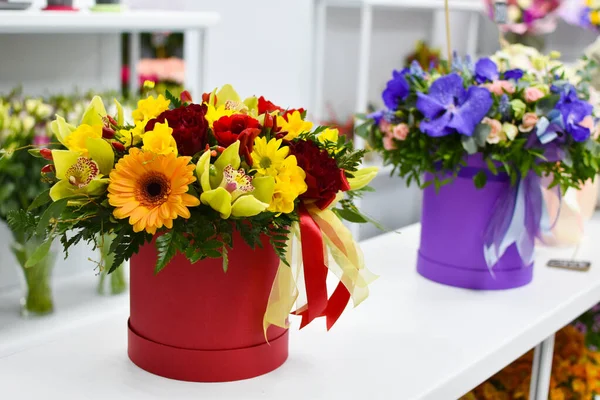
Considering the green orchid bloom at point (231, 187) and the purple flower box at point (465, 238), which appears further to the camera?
the purple flower box at point (465, 238)

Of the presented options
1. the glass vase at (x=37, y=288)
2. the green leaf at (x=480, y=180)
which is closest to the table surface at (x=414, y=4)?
the glass vase at (x=37, y=288)

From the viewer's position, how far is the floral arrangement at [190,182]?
0.90m

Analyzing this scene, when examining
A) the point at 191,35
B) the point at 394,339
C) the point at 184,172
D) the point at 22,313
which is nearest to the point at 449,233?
the point at 394,339

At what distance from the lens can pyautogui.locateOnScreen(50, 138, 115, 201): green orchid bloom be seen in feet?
3.01

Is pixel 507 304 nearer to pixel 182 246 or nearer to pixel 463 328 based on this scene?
pixel 463 328

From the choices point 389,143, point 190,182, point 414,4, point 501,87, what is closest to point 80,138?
point 190,182

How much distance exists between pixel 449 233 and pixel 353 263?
43cm

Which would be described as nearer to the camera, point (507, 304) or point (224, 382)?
point (224, 382)

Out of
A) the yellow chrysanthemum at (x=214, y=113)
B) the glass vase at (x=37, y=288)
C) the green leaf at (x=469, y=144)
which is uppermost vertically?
the yellow chrysanthemum at (x=214, y=113)

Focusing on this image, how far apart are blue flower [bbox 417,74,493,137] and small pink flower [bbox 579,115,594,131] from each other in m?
0.18

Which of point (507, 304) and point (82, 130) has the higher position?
point (82, 130)

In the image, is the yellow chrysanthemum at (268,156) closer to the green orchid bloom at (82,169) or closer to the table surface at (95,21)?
the green orchid bloom at (82,169)

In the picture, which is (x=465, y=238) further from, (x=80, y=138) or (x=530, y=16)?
(x=530, y=16)

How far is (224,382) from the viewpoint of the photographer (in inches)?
40.7
